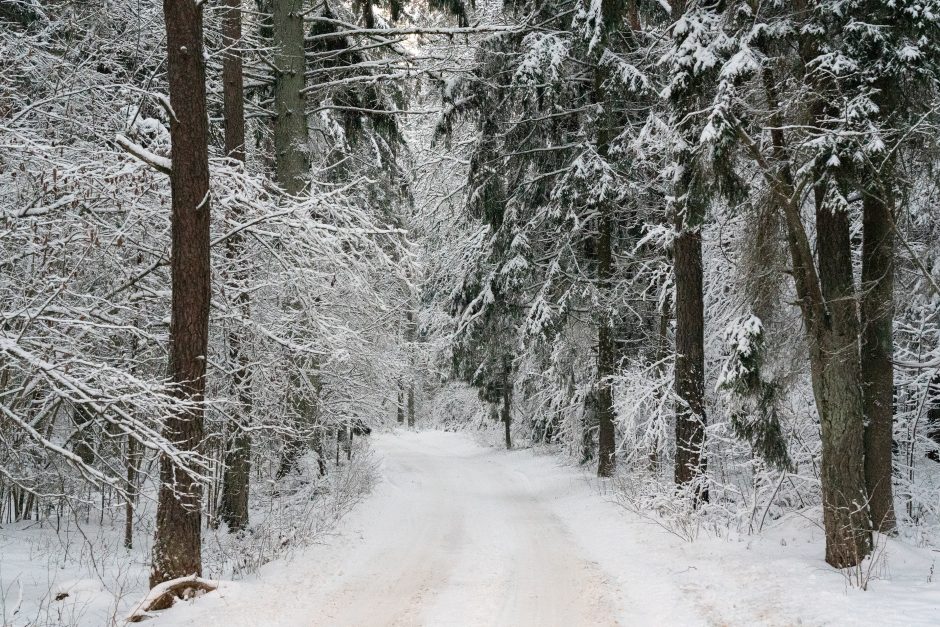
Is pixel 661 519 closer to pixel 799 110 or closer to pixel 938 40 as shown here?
pixel 799 110

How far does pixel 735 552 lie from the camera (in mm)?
6746

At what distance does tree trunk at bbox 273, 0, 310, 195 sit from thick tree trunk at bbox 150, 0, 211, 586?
4479 mm

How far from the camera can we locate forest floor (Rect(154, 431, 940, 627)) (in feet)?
16.8

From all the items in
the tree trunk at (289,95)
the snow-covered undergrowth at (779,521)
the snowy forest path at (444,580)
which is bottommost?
the snowy forest path at (444,580)

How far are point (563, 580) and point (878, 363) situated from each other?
4485 mm


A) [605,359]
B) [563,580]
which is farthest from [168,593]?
[605,359]

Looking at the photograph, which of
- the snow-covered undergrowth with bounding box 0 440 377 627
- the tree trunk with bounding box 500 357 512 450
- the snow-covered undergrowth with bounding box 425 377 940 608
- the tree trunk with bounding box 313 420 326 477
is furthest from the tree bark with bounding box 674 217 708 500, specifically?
the tree trunk with bounding box 500 357 512 450

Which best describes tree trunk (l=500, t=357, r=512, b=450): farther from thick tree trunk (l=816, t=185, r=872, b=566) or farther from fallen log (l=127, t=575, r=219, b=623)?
fallen log (l=127, t=575, r=219, b=623)

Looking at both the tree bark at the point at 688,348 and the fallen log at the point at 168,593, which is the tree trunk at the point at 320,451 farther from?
the tree bark at the point at 688,348

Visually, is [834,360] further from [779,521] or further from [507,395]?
[507,395]

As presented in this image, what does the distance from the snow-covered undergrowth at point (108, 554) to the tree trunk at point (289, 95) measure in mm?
5681

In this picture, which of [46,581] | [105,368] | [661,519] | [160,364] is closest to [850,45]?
[661,519]

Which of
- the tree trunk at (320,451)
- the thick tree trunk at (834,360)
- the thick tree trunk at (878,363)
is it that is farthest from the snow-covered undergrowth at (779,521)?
the tree trunk at (320,451)

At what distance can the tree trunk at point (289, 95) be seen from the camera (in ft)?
34.6
